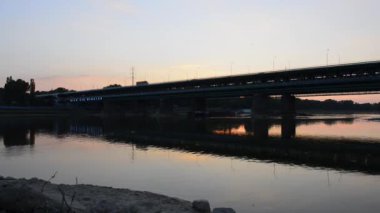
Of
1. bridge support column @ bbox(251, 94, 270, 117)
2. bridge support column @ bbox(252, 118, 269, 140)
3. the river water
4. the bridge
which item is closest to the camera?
the river water

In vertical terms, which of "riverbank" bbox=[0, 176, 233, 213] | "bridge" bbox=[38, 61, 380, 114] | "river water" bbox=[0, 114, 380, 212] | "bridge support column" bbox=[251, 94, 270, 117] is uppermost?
"bridge" bbox=[38, 61, 380, 114]

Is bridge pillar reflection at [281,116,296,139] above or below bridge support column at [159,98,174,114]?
below

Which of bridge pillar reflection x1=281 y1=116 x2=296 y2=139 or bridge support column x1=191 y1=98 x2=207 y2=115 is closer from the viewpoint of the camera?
bridge pillar reflection x1=281 y1=116 x2=296 y2=139

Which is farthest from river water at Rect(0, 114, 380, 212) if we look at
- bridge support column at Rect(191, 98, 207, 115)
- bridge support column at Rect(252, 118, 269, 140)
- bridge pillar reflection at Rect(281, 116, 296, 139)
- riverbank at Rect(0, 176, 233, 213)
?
bridge support column at Rect(191, 98, 207, 115)

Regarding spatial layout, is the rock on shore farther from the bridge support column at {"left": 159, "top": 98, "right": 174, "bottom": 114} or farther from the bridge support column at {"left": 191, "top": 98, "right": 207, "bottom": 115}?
the bridge support column at {"left": 159, "top": 98, "right": 174, "bottom": 114}

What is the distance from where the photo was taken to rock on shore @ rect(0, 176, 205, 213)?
1073 cm

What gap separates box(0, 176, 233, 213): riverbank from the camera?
35.2ft

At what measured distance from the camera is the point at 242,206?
60.6ft

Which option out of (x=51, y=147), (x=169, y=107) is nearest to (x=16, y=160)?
(x=51, y=147)

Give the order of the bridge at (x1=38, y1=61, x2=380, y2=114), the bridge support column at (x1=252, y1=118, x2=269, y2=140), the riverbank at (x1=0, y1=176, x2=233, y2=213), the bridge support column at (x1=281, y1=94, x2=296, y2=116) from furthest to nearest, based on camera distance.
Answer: the bridge support column at (x1=281, y1=94, x2=296, y2=116) → the bridge at (x1=38, y1=61, x2=380, y2=114) → the bridge support column at (x1=252, y1=118, x2=269, y2=140) → the riverbank at (x1=0, y1=176, x2=233, y2=213)

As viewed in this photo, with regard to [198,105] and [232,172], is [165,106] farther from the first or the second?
[232,172]

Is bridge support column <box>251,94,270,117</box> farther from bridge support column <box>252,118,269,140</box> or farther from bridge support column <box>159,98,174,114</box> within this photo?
bridge support column <box>159,98,174,114</box>

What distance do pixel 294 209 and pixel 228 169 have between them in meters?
12.1

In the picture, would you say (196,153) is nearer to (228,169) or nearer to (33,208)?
(228,169)
